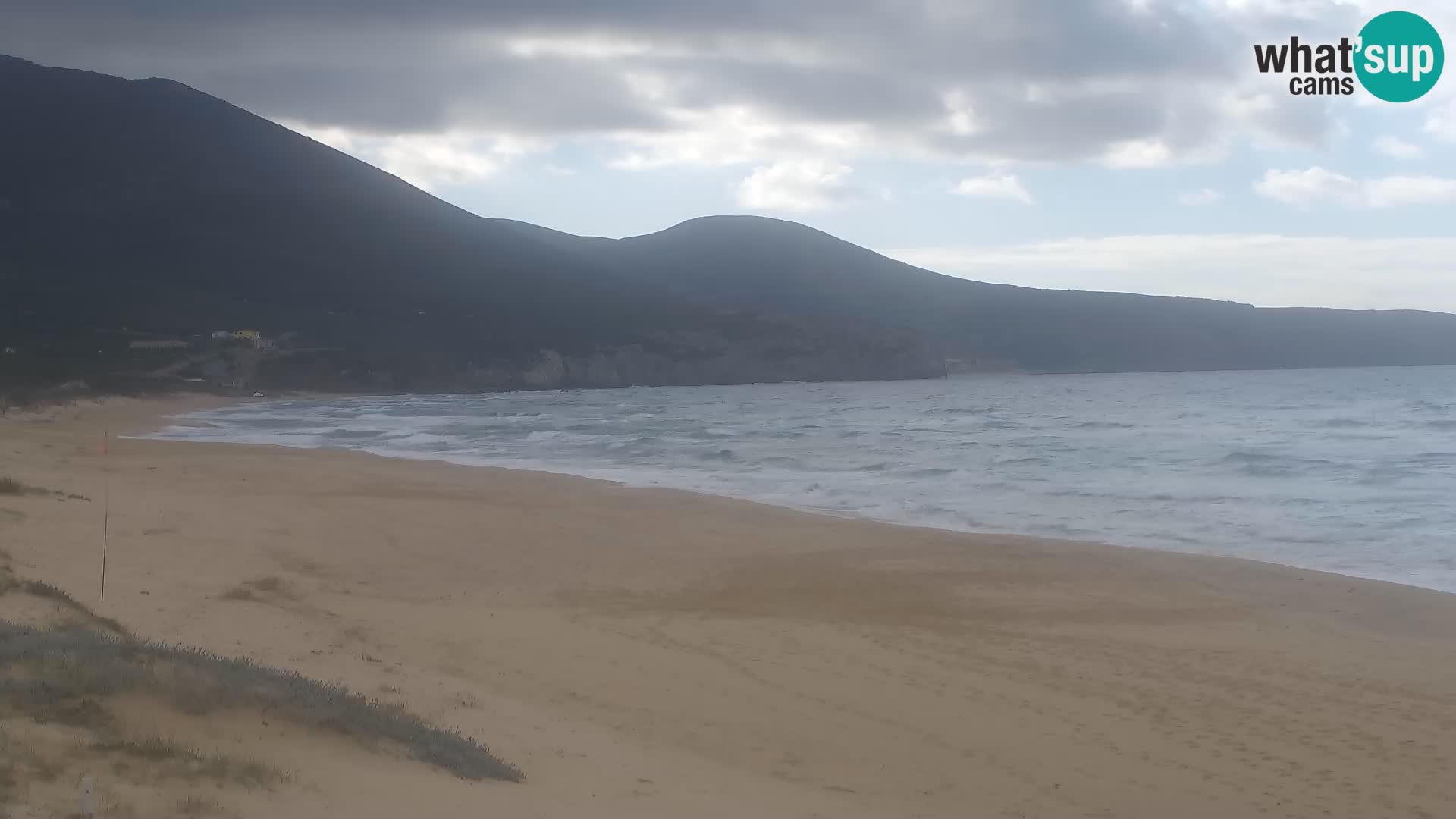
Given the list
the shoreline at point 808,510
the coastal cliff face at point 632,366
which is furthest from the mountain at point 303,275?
the shoreline at point 808,510

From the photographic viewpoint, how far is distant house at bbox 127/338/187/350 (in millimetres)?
69625

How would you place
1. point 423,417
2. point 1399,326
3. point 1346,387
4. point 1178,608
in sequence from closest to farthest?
point 1178,608
point 423,417
point 1346,387
point 1399,326

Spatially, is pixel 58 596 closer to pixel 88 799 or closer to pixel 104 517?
pixel 88 799

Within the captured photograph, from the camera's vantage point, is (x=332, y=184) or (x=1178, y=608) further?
(x=332, y=184)

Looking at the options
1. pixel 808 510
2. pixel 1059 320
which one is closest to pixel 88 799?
pixel 808 510

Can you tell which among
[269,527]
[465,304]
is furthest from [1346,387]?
[269,527]

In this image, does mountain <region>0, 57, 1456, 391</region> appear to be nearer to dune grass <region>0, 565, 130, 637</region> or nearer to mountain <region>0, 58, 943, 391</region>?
mountain <region>0, 58, 943, 391</region>

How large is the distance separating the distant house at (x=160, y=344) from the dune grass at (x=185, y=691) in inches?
2835

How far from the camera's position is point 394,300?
343ft

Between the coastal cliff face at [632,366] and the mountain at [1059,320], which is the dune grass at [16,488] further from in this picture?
the mountain at [1059,320]

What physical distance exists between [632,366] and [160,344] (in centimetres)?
4124

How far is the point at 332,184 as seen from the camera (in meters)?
126

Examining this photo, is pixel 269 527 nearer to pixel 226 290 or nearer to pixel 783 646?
pixel 783 646

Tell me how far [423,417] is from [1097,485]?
1290 inches
